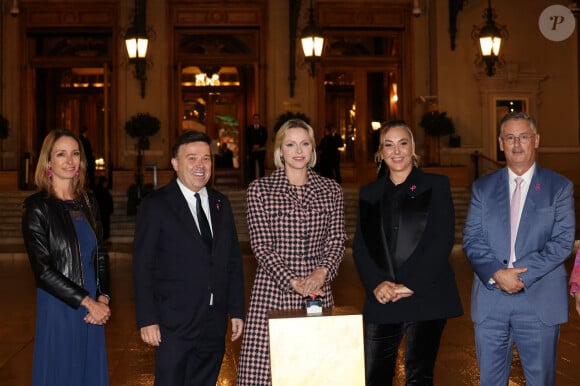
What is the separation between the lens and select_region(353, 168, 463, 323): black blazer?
13.8 ft

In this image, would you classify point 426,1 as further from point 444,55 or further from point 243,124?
point 243,124

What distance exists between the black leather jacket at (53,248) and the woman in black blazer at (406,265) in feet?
4.96

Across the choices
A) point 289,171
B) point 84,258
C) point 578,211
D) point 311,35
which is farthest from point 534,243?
point 578,211

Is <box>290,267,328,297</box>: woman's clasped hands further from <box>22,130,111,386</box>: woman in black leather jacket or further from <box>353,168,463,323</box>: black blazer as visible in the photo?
<box>22,130,111,386</box>: woman in black leather jacket

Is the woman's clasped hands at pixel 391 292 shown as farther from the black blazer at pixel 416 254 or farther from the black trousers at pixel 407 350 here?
the black trousers at pixel 407 350

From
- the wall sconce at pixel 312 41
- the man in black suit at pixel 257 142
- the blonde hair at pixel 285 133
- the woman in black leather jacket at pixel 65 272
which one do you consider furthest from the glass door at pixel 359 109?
the woman in black leather jacket at pixel 65 272

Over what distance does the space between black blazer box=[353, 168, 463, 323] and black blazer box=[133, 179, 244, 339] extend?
0.80m

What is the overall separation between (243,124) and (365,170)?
3.96m

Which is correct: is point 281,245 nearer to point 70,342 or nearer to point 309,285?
point 309,285

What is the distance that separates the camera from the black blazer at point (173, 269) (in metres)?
4.05

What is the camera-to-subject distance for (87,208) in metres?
4.33

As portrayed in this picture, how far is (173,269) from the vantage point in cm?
409

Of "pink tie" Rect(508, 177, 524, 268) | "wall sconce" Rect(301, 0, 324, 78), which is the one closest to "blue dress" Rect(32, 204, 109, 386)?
"pink tie" Rect(508, 177, 524, 268)

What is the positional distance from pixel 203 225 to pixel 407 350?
1280mm
